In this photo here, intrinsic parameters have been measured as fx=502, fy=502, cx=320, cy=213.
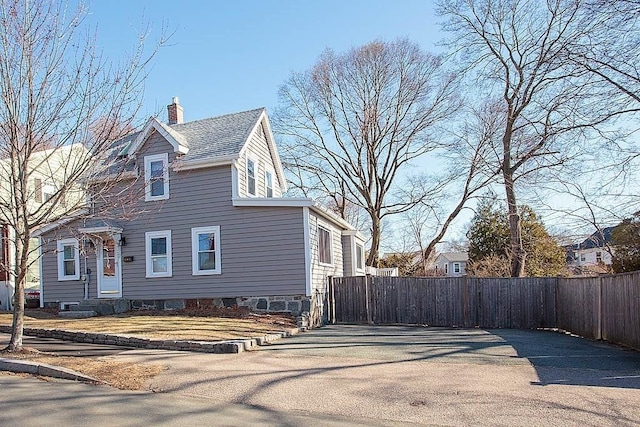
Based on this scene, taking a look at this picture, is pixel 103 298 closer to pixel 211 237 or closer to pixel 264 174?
pixel 211 237

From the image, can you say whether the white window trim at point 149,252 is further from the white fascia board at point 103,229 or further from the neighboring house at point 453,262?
the neighboring house at point 453,262

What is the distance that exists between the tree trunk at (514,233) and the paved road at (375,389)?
11.2m

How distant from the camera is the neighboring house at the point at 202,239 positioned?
1536 cm

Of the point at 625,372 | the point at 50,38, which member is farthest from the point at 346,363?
the point at 50,38

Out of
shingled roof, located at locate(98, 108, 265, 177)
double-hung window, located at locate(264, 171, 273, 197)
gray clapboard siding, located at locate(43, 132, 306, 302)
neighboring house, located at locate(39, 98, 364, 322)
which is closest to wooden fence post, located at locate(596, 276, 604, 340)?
neighboring house, located at locate(39, 98, 364, 322)

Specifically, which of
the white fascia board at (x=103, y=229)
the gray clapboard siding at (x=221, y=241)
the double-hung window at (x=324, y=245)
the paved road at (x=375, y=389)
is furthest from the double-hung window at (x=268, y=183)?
the paved road at (x=375, y=389)

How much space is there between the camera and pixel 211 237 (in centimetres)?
1623

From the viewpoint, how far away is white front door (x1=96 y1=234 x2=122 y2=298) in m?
17.2

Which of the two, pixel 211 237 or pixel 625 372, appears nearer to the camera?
pixel 625 372

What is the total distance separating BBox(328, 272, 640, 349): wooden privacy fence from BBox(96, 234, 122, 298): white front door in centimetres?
730

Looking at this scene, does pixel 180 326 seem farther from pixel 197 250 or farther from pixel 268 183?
pixel 268 183

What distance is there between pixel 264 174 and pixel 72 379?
1292 centimetres

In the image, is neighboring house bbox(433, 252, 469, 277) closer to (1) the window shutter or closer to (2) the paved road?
(2) the paved road

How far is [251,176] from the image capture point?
17688 mm
